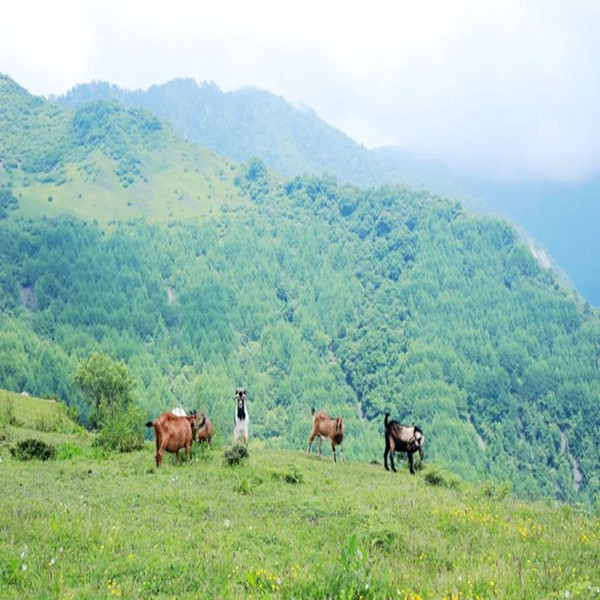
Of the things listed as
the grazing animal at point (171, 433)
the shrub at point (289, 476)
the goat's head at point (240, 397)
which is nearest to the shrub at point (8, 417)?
the goat's head at point (240, 397)

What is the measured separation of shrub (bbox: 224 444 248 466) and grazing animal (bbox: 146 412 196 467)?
150 centimetres

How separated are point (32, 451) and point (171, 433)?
5.60 metres

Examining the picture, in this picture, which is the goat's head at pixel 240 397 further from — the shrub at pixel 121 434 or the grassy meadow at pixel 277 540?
the grassy meadow at pixel 277 540

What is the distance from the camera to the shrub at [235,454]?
19781mm

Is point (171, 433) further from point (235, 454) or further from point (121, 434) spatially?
point (121, 434)

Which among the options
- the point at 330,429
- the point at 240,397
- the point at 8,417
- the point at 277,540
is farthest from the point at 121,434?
the point at 277,540

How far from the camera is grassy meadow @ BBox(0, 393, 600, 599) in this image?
7914 mm

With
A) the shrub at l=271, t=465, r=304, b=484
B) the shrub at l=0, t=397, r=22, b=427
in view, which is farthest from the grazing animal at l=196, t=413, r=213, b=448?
the shrub at l=0, t=397, r=22, b=427

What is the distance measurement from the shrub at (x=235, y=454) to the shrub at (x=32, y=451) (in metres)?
6.67

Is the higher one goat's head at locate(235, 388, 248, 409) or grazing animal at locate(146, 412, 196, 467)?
goat's head at locate(235, 388, 248, 409)

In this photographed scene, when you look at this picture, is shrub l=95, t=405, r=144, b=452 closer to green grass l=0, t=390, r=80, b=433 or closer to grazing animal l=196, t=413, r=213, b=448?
grazing animal l=196, t=413, r=213, b=448

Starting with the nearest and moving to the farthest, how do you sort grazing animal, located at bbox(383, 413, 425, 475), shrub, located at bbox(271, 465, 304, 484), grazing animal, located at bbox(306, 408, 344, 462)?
shrub, located at bbox(271, 465, 304, 484) < grazing animal, located at bbox(383, 413, 425, 475) < grazing animal, located at bbox(306, 408, 344, 462)

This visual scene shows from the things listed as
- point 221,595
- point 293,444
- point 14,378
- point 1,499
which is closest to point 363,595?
point 221,595

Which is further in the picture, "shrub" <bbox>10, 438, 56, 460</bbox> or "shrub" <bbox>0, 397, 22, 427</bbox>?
"shrub" <bbox>0, 397, 22, 427</bbox>
